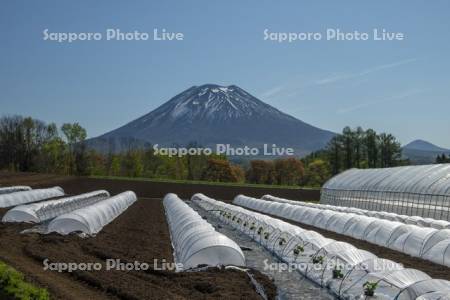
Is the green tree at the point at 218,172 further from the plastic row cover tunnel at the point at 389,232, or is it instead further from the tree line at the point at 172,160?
the plastic row cover tunnel at the point at 389,232

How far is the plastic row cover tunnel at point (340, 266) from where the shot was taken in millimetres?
12172

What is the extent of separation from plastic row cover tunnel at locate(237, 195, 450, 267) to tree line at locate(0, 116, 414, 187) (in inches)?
2319

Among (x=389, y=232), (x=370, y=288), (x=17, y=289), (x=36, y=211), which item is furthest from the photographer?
(x=36, y=211)

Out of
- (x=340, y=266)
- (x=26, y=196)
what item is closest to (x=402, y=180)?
(x=340, y=266)

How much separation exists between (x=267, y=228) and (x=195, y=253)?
7.65m

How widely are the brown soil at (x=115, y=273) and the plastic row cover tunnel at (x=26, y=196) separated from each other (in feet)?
58.6

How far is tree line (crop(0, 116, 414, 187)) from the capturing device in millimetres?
93188

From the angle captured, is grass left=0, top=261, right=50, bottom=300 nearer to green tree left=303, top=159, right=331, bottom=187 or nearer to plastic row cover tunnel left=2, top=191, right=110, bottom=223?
plastic row cover tunnel left=2, top=191, right=110, bottom=223

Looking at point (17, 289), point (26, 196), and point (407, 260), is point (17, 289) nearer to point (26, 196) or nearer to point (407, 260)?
point (407, 260)

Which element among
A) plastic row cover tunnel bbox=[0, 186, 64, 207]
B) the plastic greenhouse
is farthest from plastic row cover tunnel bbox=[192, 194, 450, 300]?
plastic row cover tunnel bbox=[0, 186, 64, 207]

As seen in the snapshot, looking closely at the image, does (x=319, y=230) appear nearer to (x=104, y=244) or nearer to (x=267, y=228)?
A: (x=267, y=228)

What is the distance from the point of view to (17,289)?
36.9 feet

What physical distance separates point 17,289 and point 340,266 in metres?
8.36

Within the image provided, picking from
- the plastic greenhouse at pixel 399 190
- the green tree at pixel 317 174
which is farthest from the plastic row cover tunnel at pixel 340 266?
the green tree at pixel 317 174
